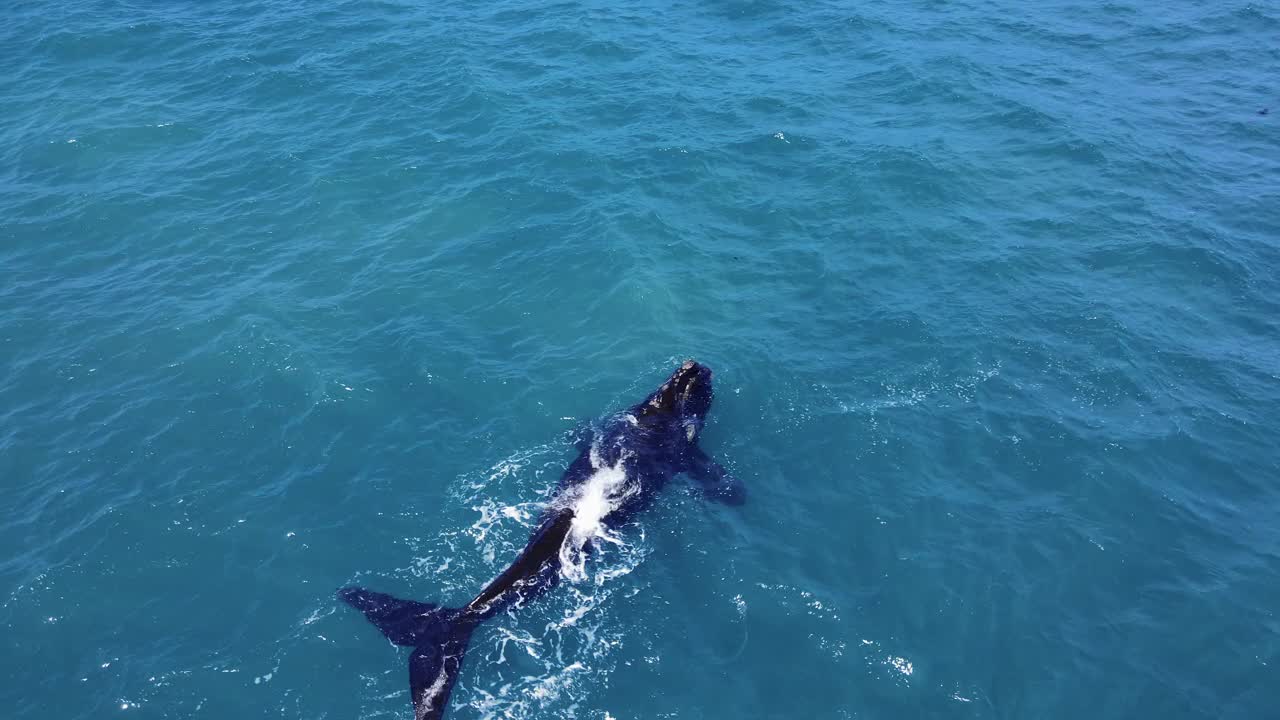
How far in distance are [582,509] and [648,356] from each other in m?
10.3

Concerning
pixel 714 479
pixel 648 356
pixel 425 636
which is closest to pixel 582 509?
pixel 714 479

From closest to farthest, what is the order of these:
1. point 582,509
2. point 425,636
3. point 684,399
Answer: point 425,636
point 582,509
point 684,399

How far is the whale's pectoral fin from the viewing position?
3225cm

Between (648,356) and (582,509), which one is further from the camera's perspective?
(648,356)

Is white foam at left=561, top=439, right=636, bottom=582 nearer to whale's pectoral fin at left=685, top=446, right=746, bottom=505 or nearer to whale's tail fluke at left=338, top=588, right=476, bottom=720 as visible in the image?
whale's pectoral fin at left=685, top=446, right=746, bottom=505

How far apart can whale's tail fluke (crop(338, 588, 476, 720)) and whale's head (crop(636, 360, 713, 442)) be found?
12309mm

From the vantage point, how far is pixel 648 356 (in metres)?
39.0

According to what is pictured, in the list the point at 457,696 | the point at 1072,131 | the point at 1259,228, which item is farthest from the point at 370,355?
the point at 1259,228

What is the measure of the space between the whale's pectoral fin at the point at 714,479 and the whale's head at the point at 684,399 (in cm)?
146

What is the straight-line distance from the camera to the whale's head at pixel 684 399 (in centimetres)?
3491

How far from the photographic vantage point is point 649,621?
27.9 meters

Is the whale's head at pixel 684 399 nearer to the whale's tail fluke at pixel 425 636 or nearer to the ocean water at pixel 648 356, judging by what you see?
the ocean water at pixel 648 356

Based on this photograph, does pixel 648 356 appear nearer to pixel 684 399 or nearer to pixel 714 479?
pixel 684 399

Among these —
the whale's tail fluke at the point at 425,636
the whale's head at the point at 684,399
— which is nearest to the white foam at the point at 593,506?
the whale's head at the point at 684,399
